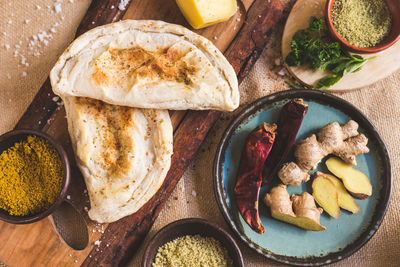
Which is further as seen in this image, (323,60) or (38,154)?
(323,60)

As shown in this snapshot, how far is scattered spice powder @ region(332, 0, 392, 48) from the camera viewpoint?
2.29 metres

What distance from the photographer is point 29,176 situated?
214cm

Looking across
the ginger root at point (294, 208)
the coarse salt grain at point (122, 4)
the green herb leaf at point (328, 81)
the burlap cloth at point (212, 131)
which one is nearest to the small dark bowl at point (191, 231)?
the burlap cloth at point (212, 131)

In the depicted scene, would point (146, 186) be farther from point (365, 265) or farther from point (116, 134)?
point (365, 265)

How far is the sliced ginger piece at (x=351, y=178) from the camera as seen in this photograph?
7.77ft

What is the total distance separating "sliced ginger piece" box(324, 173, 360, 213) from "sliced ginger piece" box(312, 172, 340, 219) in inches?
1.5

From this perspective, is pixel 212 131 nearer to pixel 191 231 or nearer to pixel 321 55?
pixel 191 231

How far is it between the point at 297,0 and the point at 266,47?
1.11ft

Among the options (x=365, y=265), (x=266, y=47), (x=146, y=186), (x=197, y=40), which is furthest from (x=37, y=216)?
(x=365, y=265)

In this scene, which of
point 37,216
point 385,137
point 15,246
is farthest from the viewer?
point 385,137

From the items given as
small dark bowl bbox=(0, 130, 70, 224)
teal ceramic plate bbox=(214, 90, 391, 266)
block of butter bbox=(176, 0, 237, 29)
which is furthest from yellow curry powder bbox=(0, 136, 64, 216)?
block of butter bbox=(176, 0, 237, 29)

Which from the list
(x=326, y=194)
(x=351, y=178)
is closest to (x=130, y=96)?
(x=326, y=194)

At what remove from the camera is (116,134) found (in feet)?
7.06

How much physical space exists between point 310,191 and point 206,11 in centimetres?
124
